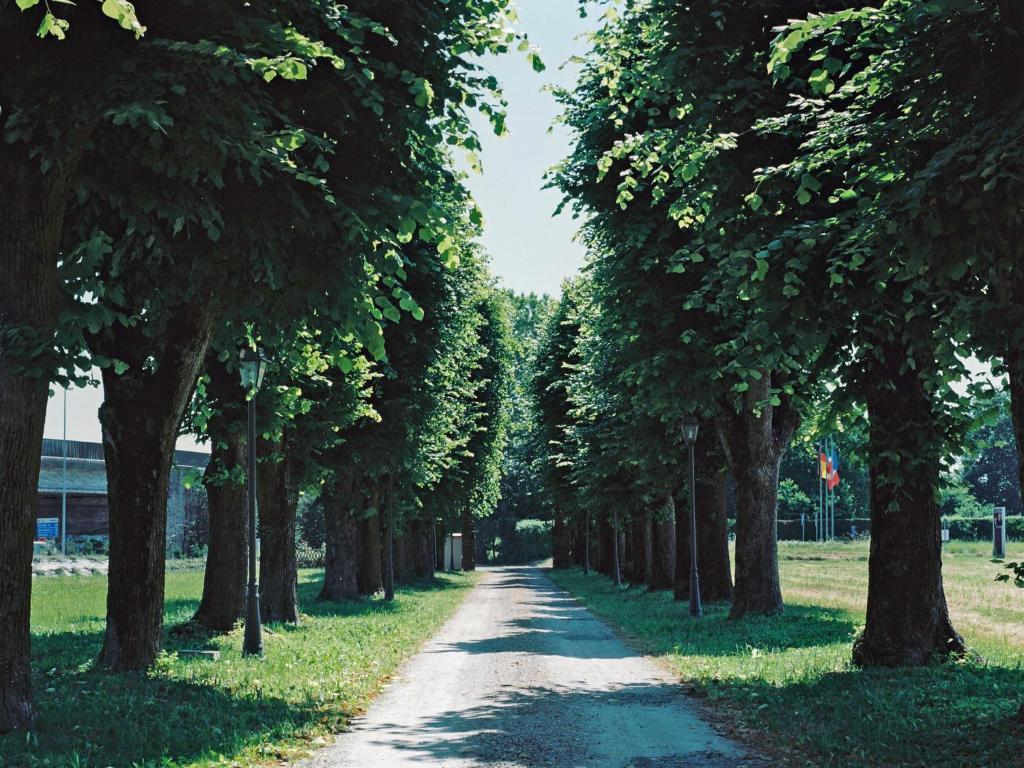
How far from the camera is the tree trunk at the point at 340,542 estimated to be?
30.3 m

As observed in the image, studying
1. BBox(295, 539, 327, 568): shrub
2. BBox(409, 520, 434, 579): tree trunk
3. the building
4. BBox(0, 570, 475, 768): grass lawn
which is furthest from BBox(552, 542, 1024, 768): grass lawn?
BBox(295, 539, 327, 568): shrub

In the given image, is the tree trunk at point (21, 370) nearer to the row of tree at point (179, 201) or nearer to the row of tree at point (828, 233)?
the row of tree at point (179, 201)

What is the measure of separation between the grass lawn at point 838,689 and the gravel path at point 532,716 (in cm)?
56

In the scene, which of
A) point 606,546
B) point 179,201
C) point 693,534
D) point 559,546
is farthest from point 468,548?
point 179,201

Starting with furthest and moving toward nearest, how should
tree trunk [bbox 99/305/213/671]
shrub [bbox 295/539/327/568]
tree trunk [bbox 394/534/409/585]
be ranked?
shrub [bbox 295/539/327/568]
tree trunk [bbox 394/534/409/585]
tree trunk [bbox 99/305/213/671]

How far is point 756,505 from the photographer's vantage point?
70.8 feet

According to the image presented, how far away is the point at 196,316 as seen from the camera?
13344 mm

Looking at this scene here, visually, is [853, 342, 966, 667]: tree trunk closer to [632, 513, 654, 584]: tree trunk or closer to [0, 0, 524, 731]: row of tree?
[0, 0, 524, 731]: row of tree

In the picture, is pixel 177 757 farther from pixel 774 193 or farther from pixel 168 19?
pixel 774 193

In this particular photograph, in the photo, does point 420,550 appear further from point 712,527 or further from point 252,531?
point 252,531

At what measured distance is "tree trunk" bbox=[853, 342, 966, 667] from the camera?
12781mm

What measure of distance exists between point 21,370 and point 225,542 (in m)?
10.2

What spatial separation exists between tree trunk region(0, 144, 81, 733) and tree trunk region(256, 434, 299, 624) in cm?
1204

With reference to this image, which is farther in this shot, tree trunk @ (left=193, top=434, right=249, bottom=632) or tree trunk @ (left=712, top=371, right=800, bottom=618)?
tree trunk @ (left=712, top=371, right=800, bottom=618)
